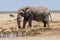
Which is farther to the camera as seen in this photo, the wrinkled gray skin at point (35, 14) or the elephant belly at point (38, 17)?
the elephant belly at point (38, 17)

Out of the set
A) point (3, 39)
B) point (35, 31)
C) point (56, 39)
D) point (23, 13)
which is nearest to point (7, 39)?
point (3, 39)

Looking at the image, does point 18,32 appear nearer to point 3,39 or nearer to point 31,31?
point 31,31

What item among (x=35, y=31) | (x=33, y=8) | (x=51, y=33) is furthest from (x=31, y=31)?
(x=33, y=8)

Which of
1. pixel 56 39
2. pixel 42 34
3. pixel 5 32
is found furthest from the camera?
A: pixel 5 32

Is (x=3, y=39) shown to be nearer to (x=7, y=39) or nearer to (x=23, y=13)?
(x=7, y=39)

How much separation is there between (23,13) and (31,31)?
8.71ft

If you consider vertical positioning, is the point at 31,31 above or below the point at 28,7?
below

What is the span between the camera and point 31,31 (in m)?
22.4

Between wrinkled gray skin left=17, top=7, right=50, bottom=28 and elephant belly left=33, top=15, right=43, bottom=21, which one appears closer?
wrinkled gray skin left=17, top=7, right=50, bottom=28

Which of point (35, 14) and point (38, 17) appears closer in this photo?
point (35, 14)

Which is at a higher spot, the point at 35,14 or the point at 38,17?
the point at 35,14

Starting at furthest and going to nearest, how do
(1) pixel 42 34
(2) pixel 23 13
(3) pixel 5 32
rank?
1. (2) pixel 23 13
2. (3) pixel 5 32
3. (1) pixel 42 34

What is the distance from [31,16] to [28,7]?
2.65 ft

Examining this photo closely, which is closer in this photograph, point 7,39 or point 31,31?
point 7,39
